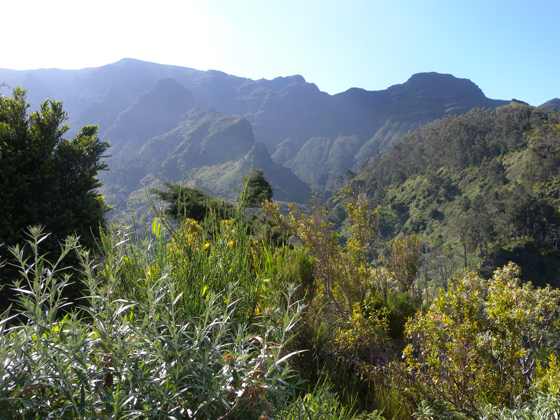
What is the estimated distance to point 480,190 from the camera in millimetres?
50531

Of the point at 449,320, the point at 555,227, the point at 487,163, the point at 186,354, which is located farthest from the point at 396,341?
the point at 487,163

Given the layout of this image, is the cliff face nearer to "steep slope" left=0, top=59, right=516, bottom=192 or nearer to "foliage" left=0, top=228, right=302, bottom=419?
"steep slope" left=0, top=59, right=516, bottom=192

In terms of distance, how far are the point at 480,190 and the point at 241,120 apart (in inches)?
3753

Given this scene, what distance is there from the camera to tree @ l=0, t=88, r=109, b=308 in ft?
17.6

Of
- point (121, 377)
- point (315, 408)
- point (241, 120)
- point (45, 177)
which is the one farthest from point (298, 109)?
point (121, 377)

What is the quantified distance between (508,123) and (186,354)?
2700 inches

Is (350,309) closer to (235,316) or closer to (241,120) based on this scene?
(235,316)

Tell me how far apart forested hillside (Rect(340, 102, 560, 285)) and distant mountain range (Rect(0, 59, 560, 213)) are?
3816cm

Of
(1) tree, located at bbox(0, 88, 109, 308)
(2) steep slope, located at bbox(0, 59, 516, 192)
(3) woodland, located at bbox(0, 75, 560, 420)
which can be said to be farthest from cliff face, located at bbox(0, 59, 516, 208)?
(3) woodland, located at bbox(0, 75, 560, 420)

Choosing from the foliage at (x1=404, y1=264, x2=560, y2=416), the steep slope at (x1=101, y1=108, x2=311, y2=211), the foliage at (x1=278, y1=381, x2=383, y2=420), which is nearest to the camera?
the foliage at (x1=278, y1=381, x2=383, y2=420)

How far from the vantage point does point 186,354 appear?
0.97 metres

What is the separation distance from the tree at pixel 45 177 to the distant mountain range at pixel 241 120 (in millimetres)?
82375

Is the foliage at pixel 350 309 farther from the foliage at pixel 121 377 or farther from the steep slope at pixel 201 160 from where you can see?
the steep slope at pixel 201 160

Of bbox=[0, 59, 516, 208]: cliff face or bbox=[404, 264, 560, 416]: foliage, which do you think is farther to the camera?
bbox=[0, 59, 516, 208]: cliff face
